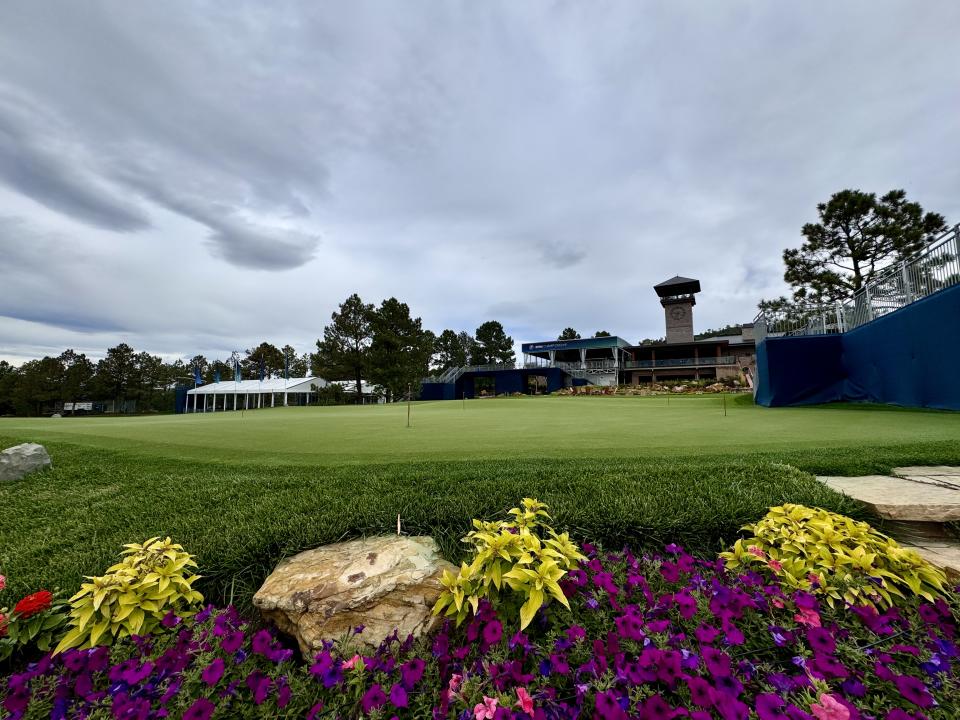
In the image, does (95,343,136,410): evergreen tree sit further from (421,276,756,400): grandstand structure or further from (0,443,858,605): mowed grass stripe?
(0,443,858,605): mowed grass stripe

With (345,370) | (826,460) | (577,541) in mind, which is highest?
(345,370)

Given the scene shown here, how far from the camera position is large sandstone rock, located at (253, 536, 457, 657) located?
1838 mm

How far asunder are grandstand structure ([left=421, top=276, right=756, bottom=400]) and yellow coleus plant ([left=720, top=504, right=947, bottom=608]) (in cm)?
3327

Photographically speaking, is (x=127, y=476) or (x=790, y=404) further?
(x=790, y=404)

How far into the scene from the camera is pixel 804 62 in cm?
740

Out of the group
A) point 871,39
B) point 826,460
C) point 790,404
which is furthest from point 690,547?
point 790,404

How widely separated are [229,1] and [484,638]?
27.2 feet

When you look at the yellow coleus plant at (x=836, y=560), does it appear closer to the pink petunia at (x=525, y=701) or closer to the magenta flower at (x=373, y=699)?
the pink petunia at (x=525, y=701)

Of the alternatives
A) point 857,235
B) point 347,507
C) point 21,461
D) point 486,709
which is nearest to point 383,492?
point 347,507

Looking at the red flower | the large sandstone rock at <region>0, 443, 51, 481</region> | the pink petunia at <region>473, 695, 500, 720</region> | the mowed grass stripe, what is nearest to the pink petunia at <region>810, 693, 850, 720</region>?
the pink petunia at <region>473, 695, 500, 720</region>

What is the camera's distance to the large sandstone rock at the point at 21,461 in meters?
4.35

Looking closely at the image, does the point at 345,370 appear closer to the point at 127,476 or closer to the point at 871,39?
the point at 127,476

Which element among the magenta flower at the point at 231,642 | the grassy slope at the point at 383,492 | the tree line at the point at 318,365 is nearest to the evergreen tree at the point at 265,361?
Answer: the tree line at the point at 318,365

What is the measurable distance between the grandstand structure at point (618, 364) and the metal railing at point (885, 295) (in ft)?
74.6
